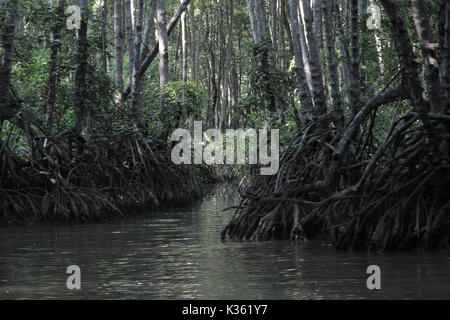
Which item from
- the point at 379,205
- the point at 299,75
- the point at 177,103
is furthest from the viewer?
the point at 177,103

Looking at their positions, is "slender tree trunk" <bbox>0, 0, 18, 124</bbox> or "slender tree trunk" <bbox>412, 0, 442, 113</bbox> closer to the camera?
"slender tree trunk" <bbox>412, 0, 442, 113</bbox>

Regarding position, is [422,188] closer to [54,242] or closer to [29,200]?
[54,242]

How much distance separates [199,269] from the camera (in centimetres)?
667

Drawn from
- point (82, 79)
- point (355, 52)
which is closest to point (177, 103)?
point (82, 79)

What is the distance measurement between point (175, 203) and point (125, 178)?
1672 millimetres

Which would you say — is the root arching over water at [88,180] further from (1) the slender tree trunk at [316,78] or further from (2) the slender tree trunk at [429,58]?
(2) the slender tree trunk at [429,58]

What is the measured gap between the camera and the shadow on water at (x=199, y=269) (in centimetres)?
548

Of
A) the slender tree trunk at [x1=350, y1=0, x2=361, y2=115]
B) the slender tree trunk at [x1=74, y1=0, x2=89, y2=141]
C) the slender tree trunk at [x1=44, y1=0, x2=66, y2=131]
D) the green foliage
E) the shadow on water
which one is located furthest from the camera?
the green foliage

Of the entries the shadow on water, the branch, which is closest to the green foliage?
the branch

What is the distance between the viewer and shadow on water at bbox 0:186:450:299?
5.48 meters

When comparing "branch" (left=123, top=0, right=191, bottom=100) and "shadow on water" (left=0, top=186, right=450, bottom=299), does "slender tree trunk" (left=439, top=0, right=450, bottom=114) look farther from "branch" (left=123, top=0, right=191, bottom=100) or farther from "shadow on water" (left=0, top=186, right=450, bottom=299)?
"branch" (left=123, top=0, right=191, bottom=100)

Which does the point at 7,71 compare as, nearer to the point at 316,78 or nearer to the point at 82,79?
the point at 82,79

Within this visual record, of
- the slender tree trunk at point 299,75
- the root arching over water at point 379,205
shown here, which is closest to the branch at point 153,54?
the slender tree trunk at point 299,75

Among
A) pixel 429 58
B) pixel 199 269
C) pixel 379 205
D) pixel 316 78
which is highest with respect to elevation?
pixel 316 78
